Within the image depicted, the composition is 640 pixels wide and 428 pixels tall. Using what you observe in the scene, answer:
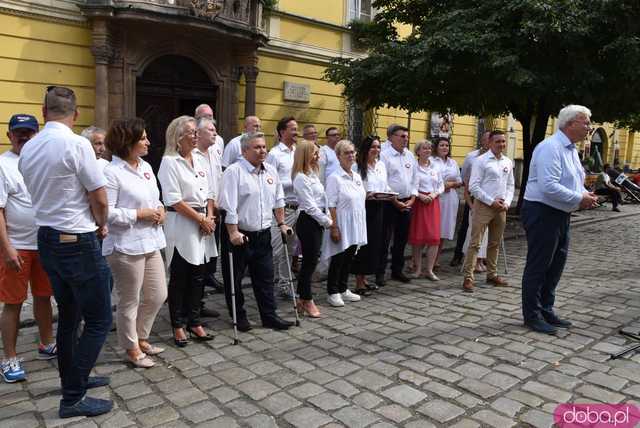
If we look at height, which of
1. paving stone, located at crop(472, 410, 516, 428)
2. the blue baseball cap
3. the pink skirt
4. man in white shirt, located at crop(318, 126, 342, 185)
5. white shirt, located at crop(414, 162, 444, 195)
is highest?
the blue baseball cap

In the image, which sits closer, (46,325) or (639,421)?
(639,421)

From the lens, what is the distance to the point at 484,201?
6676 mm

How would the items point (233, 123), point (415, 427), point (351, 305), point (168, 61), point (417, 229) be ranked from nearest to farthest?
Answer: point (415, 427) → point (351, 305) → point (417, 229) → point (168, 61) → point (233, 123)

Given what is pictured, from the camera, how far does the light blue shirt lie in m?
4.80

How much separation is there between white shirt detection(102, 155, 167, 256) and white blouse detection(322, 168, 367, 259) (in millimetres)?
2185

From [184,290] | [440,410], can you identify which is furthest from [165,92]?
[440,410]

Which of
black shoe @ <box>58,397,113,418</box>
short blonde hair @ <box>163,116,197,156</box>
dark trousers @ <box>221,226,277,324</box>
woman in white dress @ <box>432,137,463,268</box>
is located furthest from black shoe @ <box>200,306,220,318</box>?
woman in white dress @ <box>432,137,463,268</box>

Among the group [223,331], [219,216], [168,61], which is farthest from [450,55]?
[223,331]

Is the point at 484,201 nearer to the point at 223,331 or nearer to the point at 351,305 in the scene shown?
the point at 351,305

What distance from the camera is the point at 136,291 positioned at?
4.05m

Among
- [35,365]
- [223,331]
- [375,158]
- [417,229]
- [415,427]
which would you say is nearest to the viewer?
[415,427]

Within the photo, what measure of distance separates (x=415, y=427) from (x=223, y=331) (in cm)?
229

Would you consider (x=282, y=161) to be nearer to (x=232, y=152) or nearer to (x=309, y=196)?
(x=232, y=152)

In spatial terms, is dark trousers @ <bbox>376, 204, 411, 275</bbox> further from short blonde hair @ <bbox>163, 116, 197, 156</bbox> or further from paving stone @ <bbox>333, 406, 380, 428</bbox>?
paving stone @ <bbox>333, 406, 380, 428</bbox>
